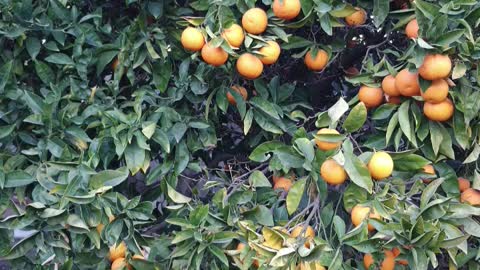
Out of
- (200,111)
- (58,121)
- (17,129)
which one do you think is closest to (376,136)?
(200,111)

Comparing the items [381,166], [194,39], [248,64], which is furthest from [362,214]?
[194,39]

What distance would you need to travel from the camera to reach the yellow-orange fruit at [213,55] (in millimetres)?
1420

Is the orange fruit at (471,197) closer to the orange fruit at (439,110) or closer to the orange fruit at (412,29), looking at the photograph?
the orange fruit at (439,110)

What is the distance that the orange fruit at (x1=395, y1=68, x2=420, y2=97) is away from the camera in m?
1.35

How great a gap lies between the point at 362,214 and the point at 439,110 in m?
0.26

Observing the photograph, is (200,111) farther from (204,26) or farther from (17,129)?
(17,129)

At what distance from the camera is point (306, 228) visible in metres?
1.34

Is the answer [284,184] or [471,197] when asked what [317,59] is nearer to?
[284,184]

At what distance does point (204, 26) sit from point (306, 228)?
19.8 inches

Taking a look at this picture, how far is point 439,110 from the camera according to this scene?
1.35 metres

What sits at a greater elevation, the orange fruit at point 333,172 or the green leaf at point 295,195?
the orange fruit at point 333,172

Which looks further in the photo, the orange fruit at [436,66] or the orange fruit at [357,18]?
the orange fruit at [357,18]

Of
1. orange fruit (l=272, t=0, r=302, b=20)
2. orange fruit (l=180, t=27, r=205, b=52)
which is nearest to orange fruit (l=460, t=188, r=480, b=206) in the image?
orange fruit (l=272, t=0, r=302, b=20)

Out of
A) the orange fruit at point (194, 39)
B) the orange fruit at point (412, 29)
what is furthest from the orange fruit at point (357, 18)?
the orange fruit at point (194, 39)
